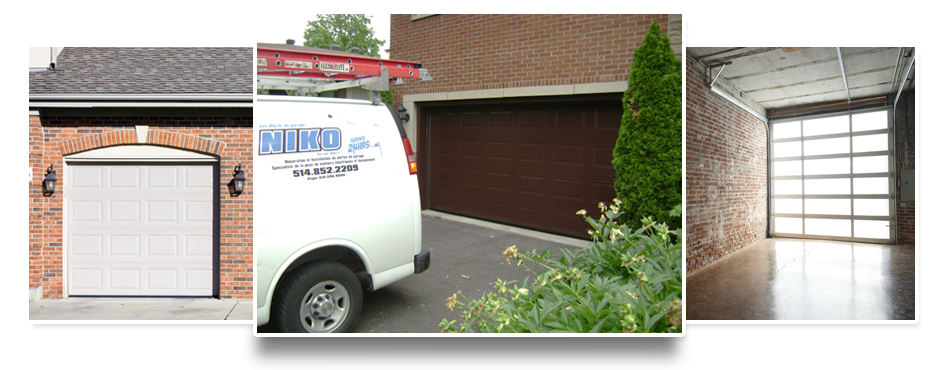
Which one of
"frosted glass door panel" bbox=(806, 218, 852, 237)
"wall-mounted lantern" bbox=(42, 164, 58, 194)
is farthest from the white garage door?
"frosted glass door panel" bbox=(806, 218, 852, 237)

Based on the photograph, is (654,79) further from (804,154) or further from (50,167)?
(50,167)

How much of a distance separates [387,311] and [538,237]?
0.90 m

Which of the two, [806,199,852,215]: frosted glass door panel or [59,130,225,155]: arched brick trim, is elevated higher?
[59,130,225,155]: arched brick trim

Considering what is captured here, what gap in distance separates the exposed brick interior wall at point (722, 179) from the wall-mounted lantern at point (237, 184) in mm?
4016

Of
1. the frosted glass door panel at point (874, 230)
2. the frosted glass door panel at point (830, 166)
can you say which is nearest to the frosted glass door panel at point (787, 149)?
the frosted glass door panel at point (830, 166)

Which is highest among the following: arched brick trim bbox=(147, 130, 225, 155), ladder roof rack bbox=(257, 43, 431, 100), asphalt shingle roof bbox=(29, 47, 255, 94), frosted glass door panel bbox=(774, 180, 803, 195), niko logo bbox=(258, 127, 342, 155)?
asphalt shingle roof bbox=(29, 47, 255, 94)

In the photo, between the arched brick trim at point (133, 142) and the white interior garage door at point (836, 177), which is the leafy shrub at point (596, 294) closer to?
the white interior garage door at point (836, 177)

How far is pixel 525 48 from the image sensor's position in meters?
3.16

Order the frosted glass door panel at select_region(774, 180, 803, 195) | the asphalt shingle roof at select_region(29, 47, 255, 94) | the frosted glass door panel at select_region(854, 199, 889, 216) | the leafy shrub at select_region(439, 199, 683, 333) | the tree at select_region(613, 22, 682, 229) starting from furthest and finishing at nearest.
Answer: the asphalt shingle roof at select_region(29, 47, 255, 94), the frosted glass door panel at select_region(774, 180, 803, 195), the frosted glass door panel at select_region(854, 199, 889, 216), the tree at select_region(613, 22, 682, 229), the leafy shrub at select_region(439, 199, 683, 333)

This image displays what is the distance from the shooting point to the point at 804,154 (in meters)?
3.81

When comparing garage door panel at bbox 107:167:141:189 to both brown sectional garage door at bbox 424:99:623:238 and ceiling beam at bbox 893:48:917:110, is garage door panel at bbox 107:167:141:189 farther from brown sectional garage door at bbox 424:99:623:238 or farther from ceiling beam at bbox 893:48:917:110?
ceiling beam at bbox 893:48:917:110

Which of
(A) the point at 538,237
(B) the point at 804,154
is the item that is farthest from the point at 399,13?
(B) the point at 804,154

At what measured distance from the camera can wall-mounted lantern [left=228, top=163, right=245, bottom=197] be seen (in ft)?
16.4

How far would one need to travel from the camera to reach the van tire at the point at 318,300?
2.33 m
